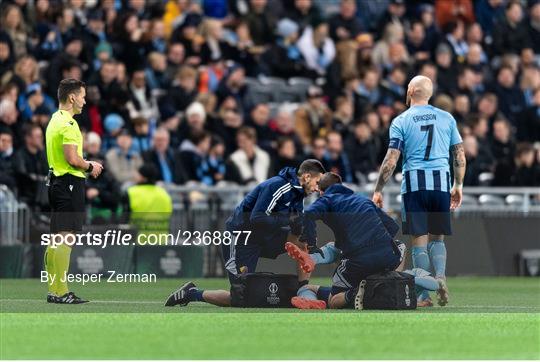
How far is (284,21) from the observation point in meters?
29.6

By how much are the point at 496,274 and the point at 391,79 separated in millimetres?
6159

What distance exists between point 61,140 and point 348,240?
2973mm

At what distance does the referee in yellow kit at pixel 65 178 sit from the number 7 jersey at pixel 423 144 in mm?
3027

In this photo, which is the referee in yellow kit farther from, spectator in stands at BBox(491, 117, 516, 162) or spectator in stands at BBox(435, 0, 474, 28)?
spectator in stands at BBox(435, 0, 474, 28)

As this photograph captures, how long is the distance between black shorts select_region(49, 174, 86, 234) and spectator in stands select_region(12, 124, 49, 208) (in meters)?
5.93

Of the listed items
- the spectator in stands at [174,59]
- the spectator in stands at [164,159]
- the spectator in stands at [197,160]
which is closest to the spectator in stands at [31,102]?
the spectator in stands at [164,159]

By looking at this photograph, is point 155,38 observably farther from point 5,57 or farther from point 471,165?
point 471,165

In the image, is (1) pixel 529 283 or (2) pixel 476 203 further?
(2) pixel 476 203

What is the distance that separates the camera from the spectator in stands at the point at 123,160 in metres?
23.7

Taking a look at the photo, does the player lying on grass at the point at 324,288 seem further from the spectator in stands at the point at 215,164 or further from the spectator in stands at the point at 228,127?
the spectator in stands at the point at 228,127

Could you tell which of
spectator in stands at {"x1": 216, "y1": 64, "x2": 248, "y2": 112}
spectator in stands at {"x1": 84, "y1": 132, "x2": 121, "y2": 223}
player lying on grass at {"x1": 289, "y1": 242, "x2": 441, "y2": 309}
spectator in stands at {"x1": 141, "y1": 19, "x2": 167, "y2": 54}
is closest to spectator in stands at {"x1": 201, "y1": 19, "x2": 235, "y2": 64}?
spectator in stands at {"x1": 216, "y1": 64, "x2": 248, "y2": 112}

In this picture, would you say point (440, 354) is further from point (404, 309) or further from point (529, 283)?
point (529, 283)

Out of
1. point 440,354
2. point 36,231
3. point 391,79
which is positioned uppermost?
point 391,79

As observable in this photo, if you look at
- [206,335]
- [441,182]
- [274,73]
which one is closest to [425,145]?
[441,182]
